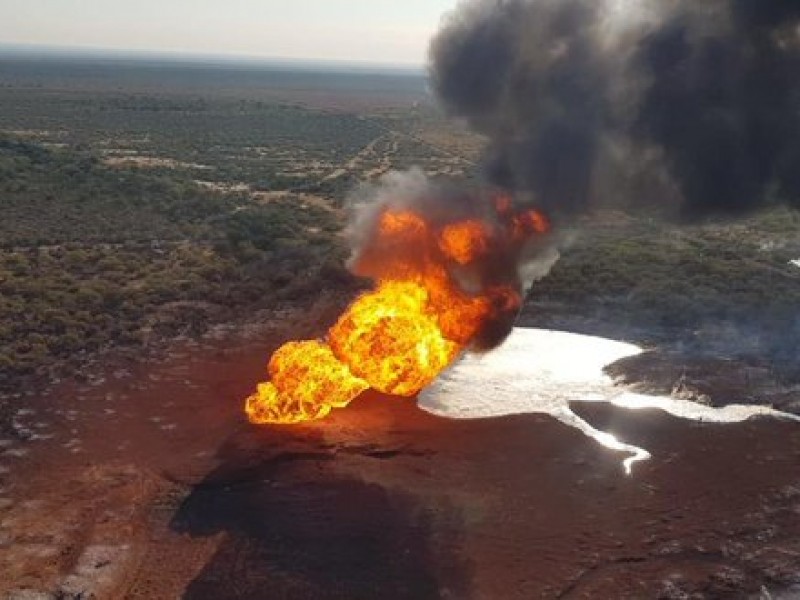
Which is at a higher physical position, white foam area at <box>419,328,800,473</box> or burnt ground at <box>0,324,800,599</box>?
white foam area at <box>419,328,800,473</box>

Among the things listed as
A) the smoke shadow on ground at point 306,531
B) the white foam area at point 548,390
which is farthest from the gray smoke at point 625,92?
the smoke shadow on ground at point 306,531

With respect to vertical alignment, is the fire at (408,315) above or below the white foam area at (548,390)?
above

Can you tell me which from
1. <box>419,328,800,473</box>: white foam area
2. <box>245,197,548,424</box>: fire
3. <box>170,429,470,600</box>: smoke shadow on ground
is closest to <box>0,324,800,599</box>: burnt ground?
<box>170,429,470,600</box>: smoke shadow on ground

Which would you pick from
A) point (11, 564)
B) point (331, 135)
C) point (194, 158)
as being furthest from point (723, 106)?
point (331, 135)

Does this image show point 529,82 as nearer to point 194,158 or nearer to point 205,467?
point 205,467

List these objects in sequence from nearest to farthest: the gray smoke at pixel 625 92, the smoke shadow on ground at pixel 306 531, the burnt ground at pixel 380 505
Answer: the smoke shadow on ground at pixel 306 531 < the burnt ground at pixel 380 505 < the gray smoke at pixel 625 92

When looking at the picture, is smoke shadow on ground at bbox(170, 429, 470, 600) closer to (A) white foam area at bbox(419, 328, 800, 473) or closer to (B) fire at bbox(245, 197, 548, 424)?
(B) fire at bbox(245, 197, 548, 424)

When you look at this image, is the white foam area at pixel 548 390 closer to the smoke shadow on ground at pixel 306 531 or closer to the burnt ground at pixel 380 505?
the burnt ground at pixel 380 505
